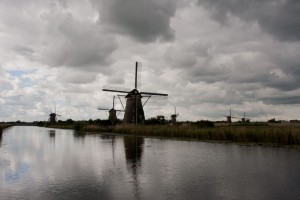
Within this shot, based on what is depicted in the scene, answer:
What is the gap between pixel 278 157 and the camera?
14266 mm

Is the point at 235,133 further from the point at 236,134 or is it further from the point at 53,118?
the point at 53,118

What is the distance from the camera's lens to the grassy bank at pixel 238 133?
785 inches

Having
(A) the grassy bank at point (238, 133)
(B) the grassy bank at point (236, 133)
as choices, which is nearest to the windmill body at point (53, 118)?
(B) the grassy bank at point (236, 133)

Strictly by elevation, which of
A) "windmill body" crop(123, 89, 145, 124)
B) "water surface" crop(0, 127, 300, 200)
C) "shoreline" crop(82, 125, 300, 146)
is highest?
"windmill body" crop(123, 89, 145, 124)

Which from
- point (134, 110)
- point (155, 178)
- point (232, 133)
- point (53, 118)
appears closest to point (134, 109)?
point (134, 110)

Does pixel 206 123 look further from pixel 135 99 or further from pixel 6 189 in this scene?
pixel 6 189

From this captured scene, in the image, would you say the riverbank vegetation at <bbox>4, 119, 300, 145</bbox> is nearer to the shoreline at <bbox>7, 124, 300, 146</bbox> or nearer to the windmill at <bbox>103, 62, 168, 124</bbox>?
the shoreline at <bbox>7, 124, 300, 146</bbox>

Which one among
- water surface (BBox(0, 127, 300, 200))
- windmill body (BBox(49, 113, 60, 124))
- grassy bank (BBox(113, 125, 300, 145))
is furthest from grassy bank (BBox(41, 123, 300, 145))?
windmill body (BBox(49, 113, 60, 124))

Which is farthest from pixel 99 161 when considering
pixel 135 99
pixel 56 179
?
pixel 135 99

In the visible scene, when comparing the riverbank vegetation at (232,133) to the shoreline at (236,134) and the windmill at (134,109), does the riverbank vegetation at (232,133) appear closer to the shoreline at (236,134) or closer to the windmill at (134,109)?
Result: the shoreline at (236,134)

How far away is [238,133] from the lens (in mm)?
22953

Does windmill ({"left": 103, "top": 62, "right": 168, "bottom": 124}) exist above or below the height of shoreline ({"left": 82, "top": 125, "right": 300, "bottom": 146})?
above

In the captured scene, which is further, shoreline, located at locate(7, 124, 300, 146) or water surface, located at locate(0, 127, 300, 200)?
shoreline, located at locate(7, 124, 300, 146)

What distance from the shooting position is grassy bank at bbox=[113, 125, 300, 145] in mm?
19938
